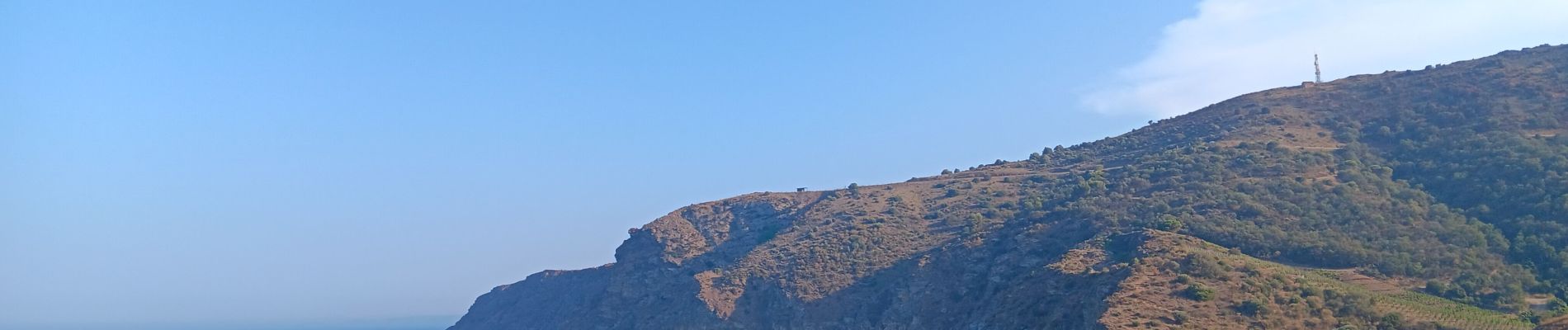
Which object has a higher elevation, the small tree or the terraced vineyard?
the small tree

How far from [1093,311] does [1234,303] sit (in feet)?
15.8

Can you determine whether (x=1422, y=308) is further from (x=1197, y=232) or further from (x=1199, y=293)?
(x=1197, y=232)

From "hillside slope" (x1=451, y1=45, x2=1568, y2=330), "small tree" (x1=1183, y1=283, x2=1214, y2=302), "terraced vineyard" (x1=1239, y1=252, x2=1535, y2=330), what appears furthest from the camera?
"hillside slope" (x1=451, y1=45, x2=1568, y2=330)

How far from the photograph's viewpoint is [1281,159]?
219 ft

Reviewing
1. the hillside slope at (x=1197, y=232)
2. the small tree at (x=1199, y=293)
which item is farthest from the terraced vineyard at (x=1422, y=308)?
the small tree at (x=1199, y=293)

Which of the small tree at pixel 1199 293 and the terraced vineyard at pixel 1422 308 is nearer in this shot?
the terraced vineyard at pixel 1422 308

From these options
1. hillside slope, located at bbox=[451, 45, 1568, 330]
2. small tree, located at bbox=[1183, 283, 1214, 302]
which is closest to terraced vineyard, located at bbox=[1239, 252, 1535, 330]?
hillside slope, located at bbox=[451, 45, 1568, 330]

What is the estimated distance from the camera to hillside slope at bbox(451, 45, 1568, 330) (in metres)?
46.5

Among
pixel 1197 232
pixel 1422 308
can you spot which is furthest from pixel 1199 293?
pixel 1197 232

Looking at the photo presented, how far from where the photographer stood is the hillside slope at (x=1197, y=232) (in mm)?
46531

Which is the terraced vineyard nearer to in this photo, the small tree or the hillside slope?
the hillside slope

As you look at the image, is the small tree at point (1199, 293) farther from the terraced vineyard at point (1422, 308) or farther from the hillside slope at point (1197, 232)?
the terraced vineyard at point (1422, 308)

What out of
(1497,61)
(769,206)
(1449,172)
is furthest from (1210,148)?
(769,206)

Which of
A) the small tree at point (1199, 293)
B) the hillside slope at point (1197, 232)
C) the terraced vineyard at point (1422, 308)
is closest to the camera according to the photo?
the terraced vineyard at point (1422, 308)
